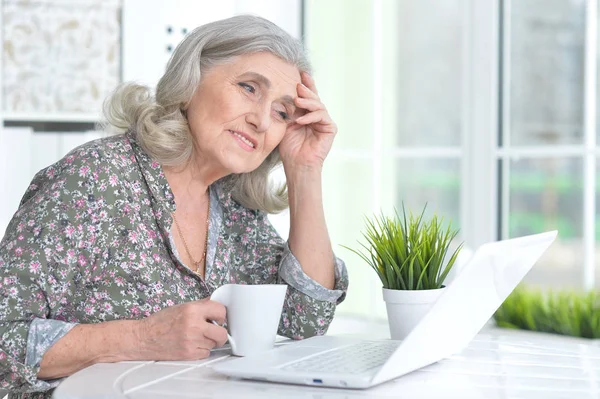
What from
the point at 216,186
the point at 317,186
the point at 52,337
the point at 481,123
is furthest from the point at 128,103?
the point at 481,123

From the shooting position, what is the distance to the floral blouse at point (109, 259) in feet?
4.47

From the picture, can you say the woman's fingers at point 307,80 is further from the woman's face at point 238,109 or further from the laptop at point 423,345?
the laptop at point 423,345

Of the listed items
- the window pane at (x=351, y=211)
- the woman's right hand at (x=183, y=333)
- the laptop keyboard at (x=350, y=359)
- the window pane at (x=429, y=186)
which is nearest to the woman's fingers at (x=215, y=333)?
the woman's right hand at (x=183, y=333)

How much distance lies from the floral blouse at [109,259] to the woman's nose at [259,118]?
0.69ft

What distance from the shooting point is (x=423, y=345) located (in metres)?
1.19

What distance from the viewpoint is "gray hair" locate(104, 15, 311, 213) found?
173 centimetres

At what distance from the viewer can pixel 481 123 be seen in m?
3.44

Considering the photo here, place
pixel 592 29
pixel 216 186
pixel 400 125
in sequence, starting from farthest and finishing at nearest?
pixel 400 125 < pixel 592 29 < pixel 216 186

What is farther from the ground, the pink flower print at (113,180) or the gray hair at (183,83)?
the gray hair at (183,83)

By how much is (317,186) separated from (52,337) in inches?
28.3

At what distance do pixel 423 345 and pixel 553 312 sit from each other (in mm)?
2201

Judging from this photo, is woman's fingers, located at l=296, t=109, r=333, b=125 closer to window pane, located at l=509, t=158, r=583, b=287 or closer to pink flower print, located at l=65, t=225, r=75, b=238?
pink flower print, located at l=65, t=225, r=75, b=238

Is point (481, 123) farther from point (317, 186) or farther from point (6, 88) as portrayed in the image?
point (6, 88)

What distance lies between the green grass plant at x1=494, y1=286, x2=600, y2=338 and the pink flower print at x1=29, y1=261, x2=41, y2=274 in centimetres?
229
